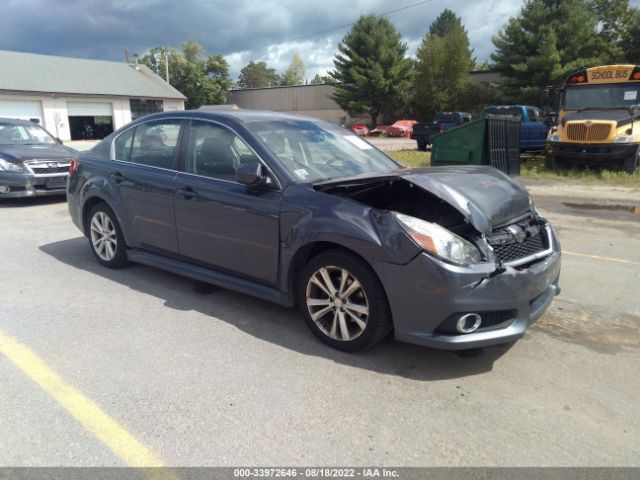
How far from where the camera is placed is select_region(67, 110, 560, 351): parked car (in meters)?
3.09

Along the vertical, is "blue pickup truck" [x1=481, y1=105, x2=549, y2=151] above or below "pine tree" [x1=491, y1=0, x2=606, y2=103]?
below

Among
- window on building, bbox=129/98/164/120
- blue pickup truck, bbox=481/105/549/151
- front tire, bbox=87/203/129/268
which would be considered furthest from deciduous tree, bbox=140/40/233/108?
front tire, bbox=87/203/129/268

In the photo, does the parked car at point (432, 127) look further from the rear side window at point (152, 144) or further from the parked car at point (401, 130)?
the rear side window at point (152, 144)

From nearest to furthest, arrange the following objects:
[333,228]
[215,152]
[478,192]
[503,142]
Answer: [333,228], [478,192], [215,152], [503,142]

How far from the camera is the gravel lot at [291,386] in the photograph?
2.51 meters

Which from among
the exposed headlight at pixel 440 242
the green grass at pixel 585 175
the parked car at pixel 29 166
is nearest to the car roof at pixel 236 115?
the exposed headlight at pixel 440 242

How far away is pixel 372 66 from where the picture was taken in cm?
4547

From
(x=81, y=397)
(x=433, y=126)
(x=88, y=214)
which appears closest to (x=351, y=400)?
(x=81, y=397)

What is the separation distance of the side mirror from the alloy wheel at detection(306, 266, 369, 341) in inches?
33.4

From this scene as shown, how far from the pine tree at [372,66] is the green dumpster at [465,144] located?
34929 mm

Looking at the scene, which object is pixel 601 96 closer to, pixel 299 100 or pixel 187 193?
pixel 187 193

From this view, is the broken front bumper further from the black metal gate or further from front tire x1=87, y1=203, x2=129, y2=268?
the black metal gate

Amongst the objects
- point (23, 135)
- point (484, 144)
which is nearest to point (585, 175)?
point (484, 144)

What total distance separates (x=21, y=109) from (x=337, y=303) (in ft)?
126
